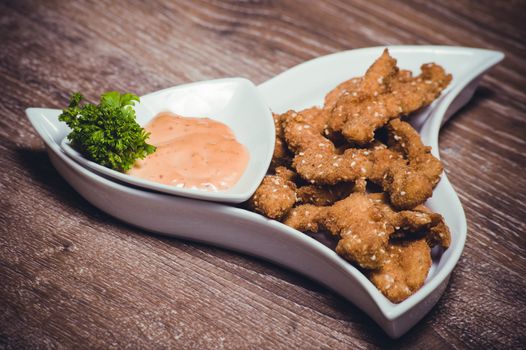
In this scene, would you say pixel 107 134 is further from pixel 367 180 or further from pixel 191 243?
pixel 367 180

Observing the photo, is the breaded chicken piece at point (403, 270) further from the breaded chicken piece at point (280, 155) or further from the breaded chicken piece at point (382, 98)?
the breaded chicken piece at point (280, 155)

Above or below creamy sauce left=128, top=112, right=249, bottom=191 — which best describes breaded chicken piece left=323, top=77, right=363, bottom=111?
above

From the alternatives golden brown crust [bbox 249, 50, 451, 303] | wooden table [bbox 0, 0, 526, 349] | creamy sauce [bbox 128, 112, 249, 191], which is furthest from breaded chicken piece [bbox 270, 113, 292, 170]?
wooden table [bbox 0, 0, 526, 349]

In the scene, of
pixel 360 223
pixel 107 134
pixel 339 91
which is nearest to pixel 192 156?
pixel 107 134

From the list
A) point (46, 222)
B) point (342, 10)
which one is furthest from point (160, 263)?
point (342, 10)

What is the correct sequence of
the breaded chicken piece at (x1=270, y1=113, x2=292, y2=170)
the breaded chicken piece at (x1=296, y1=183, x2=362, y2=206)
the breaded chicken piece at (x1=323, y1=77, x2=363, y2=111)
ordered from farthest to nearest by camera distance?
the breaded chicken piece at (x1=323, y1=77, x2=363, y2=111), the breaded chicken piece at (x1=270, y1=113, x2=292, y2=170), the breaded chicken piece at (x1=296, y1=183, x2=362, y2=206)

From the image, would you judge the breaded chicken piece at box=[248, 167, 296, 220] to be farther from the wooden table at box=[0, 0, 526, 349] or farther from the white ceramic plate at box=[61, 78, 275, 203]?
the wooden table at box=[0, 0, 526, 349]

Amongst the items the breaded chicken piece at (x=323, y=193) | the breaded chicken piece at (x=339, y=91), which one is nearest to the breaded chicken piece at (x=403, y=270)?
the breaded chicken piece at (x=323, y=193)
